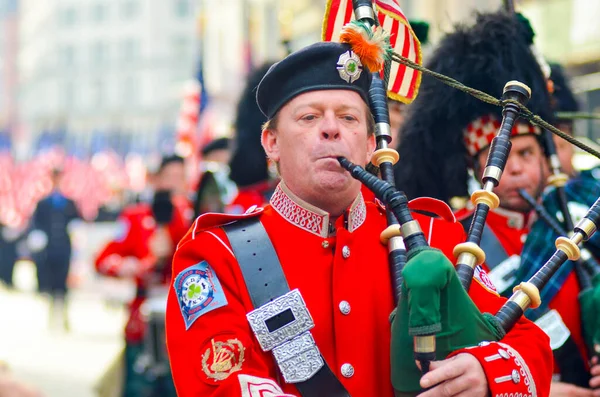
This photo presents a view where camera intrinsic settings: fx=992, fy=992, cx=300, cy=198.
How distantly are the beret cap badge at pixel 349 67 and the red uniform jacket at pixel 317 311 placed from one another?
349 mm

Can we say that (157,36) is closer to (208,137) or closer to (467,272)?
(208,137)

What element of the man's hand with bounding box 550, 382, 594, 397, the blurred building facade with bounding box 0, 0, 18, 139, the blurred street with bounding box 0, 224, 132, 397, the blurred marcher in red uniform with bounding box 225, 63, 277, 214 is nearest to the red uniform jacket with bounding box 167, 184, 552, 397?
the man's hand with bounding box 550, 382, 594, 397

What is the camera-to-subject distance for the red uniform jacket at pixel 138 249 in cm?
736

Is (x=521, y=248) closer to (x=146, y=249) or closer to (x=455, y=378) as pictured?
(x=455, y=378)

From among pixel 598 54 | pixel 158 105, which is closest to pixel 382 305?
pixel 598 54

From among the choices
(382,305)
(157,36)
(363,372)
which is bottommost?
(363,372)

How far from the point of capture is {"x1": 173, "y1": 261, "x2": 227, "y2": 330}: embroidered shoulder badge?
2.53 m

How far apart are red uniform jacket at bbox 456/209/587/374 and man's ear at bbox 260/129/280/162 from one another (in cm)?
99

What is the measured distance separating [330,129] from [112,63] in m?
86.0

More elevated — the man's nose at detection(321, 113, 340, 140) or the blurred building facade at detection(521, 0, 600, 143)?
the blurred building facade at detection(521, 0, 600, 143)

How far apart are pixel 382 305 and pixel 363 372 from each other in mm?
193

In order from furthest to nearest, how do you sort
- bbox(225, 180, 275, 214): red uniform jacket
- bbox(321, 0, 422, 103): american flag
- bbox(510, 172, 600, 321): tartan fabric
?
bbox(225, 180, 275, 214): red uniform jacket
bbox(510, 172, 600, 321): tartan fabric
bbox(321, 0, 422, 103): american flag

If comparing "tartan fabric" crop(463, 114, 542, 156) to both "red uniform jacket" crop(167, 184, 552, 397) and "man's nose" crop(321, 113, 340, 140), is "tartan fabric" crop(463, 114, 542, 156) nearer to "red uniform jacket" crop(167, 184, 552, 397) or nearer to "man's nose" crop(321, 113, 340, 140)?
"red uniform jacket" crop(167, 184, 552, 397)

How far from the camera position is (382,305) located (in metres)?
2.64
